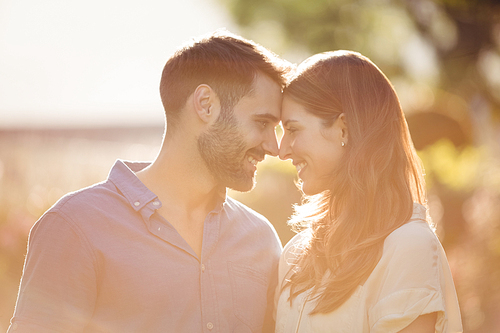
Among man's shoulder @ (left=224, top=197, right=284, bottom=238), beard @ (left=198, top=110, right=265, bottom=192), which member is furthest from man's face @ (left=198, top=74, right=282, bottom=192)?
man's shoulder @ (left=224, top=197, right=284, bottom=238)

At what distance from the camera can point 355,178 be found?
2881mm

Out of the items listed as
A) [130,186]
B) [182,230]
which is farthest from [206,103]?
[182,230]

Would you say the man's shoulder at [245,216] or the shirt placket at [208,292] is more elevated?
the man's shoulder at [245,216]

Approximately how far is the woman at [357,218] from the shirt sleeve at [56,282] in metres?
1.13

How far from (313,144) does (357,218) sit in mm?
503

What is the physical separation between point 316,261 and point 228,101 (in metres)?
1.14

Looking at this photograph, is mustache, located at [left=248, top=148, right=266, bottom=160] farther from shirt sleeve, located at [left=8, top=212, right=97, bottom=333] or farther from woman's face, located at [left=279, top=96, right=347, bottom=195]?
shirt sleeve, located at [left=8, top=212, right=97, bottom=333]

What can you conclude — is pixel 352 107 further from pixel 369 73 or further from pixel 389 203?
pixel 389 203

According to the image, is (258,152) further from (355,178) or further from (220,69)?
(355,178)

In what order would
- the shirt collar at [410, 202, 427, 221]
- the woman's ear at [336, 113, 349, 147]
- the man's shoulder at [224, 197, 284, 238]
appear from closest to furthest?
the shirt collar at [410, 202, 427, 221], the woman's ear at [336, 113, 349, 147], the man's shoulder at [224, 197, 284, 238]

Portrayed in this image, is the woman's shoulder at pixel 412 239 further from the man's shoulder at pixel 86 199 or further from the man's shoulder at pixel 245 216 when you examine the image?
the man's shoulder at pixel 86 199

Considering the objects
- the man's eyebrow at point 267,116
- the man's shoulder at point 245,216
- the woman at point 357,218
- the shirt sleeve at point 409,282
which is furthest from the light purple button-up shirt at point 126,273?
the shirt sleeve at point 409,282

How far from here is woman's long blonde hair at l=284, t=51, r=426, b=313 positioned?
8.96 feet

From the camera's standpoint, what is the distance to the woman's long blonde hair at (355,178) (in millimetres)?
2732
